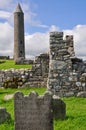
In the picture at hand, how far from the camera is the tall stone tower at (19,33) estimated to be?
296 ft

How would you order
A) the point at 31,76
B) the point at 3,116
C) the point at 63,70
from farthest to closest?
1. the point at 31,76
2. the point at 63,70
3. the point at 3,116

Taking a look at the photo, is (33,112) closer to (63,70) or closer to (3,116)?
(3,116)

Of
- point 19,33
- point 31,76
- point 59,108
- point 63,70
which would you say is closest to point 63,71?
point 63,70

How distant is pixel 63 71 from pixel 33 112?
8.29 m

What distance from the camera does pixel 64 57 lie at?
2119 cm

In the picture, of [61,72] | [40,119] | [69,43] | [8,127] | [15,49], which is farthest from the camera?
[15,49]

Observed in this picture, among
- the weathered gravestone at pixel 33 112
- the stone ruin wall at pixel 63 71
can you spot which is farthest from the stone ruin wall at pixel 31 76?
the weathered gravestone at pixel 33 112

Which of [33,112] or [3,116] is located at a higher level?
[33,112]

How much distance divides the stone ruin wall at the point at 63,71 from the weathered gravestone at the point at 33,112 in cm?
802

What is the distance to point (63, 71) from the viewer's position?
2089 cm

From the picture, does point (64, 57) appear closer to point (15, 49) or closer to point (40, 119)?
point (40, 119)

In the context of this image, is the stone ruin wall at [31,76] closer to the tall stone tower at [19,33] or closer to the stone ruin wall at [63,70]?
the stone ruin wall at [63,70]

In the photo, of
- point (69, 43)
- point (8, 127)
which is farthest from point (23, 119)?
point (69, 43)

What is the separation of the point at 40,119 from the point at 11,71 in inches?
569
